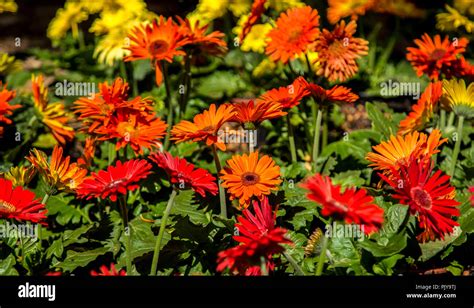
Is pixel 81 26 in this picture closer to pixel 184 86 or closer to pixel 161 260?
pixel 184 86

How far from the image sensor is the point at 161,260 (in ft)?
7.70

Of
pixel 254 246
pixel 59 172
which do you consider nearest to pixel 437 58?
pixel 254 246

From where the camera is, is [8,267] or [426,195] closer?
[426,195]

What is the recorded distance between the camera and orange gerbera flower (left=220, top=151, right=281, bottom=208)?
88.6 inches

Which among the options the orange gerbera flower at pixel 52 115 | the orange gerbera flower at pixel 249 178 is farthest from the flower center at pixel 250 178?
the orange gerbera flower at pixel 52 115

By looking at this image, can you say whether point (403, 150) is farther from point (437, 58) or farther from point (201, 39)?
point (201, 39)

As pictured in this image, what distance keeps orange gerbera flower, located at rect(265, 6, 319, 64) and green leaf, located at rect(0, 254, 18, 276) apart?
47.7 inches

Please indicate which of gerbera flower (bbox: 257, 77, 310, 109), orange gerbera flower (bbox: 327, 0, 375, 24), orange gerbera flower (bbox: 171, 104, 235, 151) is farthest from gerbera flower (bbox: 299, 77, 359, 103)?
orange gerbera flower (bbox: 327, 0, 375, 24)

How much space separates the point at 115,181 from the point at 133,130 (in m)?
0.35

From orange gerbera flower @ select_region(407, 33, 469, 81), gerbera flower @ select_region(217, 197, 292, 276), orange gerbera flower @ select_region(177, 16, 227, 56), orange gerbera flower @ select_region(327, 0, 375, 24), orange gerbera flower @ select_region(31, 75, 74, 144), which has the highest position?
orange gerbera flower @ select_region(327, 0, 375, 24)

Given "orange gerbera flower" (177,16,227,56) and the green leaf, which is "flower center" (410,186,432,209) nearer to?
"orange gerbera flower" (177,16,227,56)

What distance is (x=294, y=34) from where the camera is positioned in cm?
271

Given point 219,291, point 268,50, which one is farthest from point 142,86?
point 219,291

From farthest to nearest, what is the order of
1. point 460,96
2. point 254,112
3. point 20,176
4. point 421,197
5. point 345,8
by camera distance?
point 345,8
point 460,96
point 20,176
point 254,112
point 421,197
